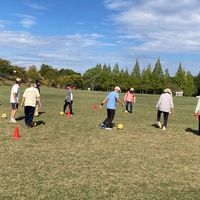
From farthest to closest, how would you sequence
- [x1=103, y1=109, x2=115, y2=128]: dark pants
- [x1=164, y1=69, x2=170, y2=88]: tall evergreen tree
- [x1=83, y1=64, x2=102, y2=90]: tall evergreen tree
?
[x1=83, y1=64, x2=102, y2=90]: tall evergreen tree, [x1=164, y1=69, x2=170, y2=88]: tall evergreen tree, [x1=103, y1=109, x2=115, y2=128]: dark pants

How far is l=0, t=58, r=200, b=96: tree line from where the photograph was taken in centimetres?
13274

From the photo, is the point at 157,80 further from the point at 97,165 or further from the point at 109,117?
the point at 97,165

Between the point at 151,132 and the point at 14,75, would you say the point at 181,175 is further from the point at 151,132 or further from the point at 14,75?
the point at 14,75

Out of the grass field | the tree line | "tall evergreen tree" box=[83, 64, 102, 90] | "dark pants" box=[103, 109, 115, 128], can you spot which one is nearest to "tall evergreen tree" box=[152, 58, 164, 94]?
the tree line

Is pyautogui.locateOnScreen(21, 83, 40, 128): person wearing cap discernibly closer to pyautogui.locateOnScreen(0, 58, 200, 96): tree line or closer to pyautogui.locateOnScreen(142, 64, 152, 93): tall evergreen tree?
pyautogui.locateOnScreen(0, 58, 200, 96): tree line

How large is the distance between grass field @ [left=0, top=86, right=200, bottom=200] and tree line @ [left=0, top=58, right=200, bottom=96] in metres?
106

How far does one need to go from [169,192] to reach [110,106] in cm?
919

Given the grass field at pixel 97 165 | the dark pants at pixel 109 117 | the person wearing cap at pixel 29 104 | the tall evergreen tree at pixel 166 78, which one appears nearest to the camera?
the grass field at pixel 97 165

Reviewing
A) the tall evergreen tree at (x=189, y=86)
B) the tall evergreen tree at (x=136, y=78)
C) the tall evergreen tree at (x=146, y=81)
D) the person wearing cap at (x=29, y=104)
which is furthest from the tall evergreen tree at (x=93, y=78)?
the person wearing cap at (x=29, y=104)

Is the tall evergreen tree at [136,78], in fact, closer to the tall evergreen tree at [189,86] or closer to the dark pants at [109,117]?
the tall evergreen tree at [189,86]

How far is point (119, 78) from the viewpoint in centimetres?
14450

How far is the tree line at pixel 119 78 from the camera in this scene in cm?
13274

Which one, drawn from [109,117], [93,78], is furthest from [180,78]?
[109,117]

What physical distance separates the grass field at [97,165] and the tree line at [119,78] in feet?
349
